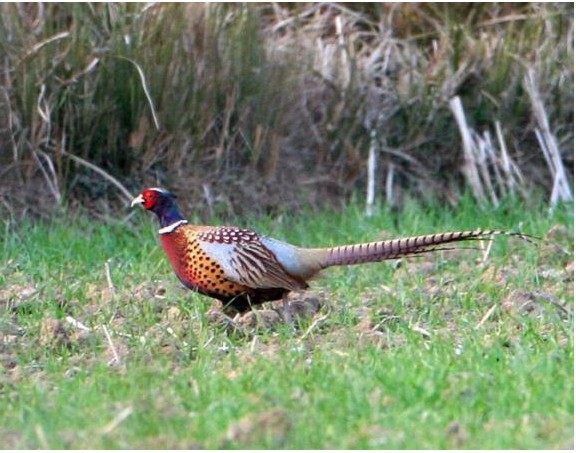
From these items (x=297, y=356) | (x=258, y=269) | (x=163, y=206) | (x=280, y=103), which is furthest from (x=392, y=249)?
(x=280, y=103)

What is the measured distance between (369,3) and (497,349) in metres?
5.16

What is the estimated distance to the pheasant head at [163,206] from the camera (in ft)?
19.1

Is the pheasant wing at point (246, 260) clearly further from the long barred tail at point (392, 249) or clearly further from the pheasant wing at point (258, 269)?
the long barred tail at point (392, 249)

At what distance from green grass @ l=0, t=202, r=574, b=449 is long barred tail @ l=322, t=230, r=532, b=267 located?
25 cm

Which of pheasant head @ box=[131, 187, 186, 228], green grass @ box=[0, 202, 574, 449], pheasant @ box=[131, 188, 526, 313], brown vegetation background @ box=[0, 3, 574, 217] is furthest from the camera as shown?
brown vegetation background @ box=[0, 3, 574, 217]

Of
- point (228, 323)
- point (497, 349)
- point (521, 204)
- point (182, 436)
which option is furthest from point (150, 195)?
point (521, 204)

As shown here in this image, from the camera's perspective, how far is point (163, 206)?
5879 mm

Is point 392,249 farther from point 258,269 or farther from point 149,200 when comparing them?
point 149,200

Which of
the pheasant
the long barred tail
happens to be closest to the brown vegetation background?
the pheasant

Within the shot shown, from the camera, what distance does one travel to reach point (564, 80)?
29.8ft

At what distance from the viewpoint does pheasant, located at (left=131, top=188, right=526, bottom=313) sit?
217 inches

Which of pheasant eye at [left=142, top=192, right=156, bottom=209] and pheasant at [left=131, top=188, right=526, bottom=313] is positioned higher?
pheasant eye at [left=142, top=192, right=156, bottom=209]

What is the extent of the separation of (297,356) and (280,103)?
396cm

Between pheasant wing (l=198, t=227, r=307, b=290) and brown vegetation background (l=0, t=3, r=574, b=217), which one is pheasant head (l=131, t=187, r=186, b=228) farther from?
brown vegetation background (l=0, t=3, r=574, b=217)
